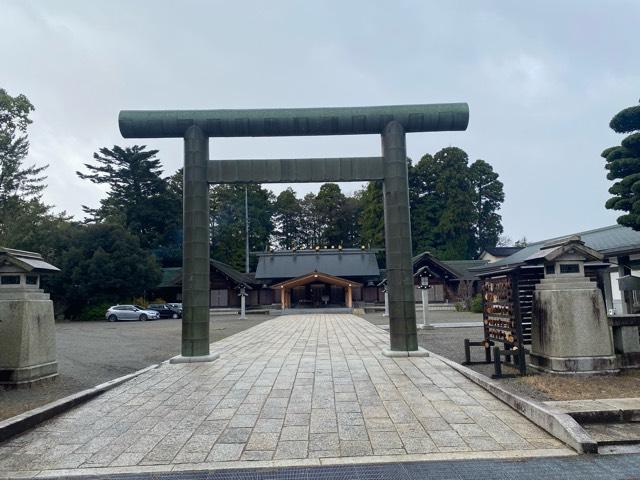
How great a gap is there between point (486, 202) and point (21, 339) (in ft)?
164

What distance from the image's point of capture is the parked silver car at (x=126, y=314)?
29203 millimetres

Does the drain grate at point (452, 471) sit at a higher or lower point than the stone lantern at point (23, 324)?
lower

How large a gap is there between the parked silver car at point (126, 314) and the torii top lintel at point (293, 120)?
22.9 metres

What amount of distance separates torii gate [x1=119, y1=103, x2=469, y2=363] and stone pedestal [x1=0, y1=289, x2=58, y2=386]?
2.77 metres

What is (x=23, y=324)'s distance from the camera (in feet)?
22.5

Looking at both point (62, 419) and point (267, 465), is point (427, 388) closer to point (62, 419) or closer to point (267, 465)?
point (267, 465)

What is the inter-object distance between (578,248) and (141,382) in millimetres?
7880

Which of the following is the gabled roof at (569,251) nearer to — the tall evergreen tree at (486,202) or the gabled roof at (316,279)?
the gabled roof at (316,279)

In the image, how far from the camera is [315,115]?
30.9ft

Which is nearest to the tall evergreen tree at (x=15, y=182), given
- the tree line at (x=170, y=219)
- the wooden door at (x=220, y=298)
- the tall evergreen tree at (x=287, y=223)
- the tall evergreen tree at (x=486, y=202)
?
the tree line at (x=170, y=219)

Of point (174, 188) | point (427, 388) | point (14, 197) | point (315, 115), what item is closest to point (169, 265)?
point (174, 188)

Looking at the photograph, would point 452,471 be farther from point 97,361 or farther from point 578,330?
point 97,361

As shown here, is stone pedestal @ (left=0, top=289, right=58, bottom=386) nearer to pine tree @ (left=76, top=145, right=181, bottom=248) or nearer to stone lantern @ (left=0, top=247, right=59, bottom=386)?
stone lantern @ (left=0, top=247, right=59, bottom=386)

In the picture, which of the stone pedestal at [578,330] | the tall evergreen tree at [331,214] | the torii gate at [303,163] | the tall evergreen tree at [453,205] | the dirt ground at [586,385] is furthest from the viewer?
the tall evergreen tree at [331,214]
